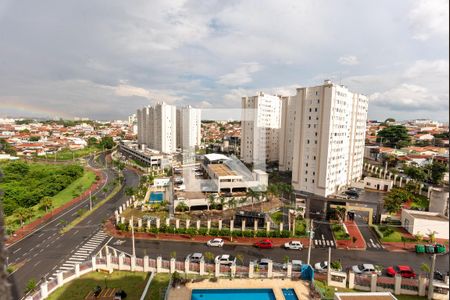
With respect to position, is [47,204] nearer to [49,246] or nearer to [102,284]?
[49,246]

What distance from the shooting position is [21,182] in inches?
1566

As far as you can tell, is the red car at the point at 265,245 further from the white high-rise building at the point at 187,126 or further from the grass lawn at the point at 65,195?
the white high-rise building at the point at 187,126

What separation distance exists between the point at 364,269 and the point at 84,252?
23.0 metres

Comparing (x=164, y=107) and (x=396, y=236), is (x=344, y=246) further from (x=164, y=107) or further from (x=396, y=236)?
(x=164, y=107)

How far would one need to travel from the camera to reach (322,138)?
3453cm

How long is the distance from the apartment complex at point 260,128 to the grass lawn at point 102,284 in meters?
39.9

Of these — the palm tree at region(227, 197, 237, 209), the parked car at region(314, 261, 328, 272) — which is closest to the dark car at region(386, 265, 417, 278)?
the parked car at region(314, 261, 328, 272)

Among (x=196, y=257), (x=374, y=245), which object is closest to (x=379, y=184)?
(x=374, y=245)

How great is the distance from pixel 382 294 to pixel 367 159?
163ft

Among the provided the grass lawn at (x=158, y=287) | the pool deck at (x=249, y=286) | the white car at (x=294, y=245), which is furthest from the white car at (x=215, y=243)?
the pool deck at (x=249, y=286)

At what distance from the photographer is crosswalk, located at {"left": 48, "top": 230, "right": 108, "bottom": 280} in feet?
65.6

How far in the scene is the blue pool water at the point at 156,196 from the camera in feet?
114

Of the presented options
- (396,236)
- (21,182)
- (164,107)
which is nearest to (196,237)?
(396,236)

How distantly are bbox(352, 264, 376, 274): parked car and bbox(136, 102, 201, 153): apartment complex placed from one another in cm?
5326
